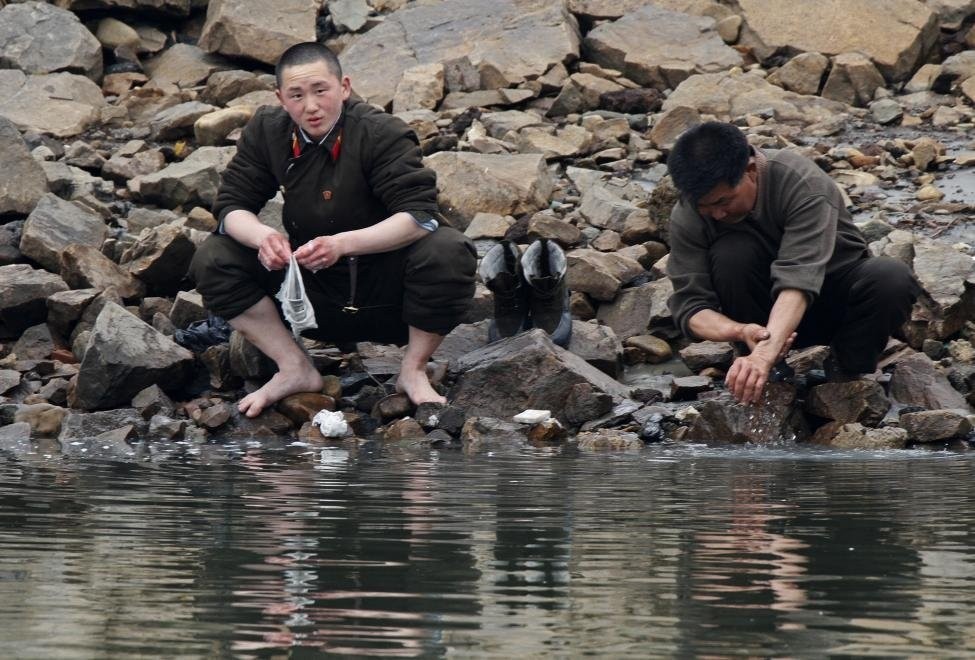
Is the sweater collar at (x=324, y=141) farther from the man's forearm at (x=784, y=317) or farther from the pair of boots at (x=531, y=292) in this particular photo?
the man's forearm at (x=784, y=317)

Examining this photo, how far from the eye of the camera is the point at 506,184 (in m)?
9.20

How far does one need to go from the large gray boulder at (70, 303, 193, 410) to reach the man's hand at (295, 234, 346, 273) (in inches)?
40.3

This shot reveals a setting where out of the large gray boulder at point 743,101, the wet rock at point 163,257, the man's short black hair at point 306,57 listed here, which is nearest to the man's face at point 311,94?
the man's short black hair at point 306,57

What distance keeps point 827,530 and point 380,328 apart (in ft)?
10.1

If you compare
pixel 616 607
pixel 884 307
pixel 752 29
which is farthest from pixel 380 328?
pixel 752 29

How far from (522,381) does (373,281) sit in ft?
2.36

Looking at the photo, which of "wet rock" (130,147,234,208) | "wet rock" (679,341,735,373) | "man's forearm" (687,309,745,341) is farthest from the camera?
"wet rock" (130,147,234,208)

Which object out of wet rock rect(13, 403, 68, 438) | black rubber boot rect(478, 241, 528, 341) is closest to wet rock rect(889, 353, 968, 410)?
black rubber boot rect(478, 241, 528, 341)

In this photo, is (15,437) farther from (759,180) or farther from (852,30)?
(852,30)

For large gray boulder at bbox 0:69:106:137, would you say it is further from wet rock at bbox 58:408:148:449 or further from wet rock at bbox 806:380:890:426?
wet rock at bbox 806:380:890:426

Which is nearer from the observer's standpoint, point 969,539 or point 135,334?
point 969,539

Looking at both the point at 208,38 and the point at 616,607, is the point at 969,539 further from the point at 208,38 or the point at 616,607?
the point at 208,38

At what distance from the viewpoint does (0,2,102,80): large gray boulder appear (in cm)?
1269

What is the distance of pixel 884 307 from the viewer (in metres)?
5.95
